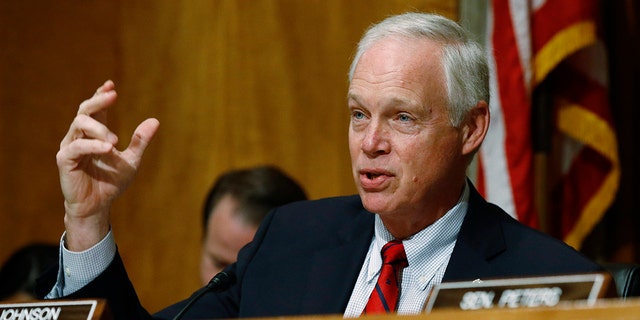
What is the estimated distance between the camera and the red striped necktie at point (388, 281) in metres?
2.41

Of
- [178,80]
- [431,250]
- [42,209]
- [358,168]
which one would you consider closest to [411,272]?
[431,250]

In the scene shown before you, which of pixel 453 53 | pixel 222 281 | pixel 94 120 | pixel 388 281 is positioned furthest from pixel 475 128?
pixel 94 120

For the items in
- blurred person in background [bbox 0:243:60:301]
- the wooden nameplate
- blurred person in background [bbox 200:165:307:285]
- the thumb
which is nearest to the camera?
the wooden nameplate

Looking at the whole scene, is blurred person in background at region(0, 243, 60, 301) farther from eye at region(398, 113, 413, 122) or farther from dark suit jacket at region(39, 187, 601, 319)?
eye at region(398, 113, 413, 122)

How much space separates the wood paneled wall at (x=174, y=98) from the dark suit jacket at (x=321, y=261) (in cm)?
169

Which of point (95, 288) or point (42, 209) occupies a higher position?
point (95, 288)

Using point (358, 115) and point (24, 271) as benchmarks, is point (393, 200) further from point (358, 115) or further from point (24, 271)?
point (24, 271)

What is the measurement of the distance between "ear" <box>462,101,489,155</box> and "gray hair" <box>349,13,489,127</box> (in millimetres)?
26

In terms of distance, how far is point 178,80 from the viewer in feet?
16.0

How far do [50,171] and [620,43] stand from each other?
2688 mm

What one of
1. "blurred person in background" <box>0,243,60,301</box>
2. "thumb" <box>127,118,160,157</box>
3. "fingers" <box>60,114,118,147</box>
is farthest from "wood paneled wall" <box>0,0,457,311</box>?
"fingers" <box>60,114,118,147</box>

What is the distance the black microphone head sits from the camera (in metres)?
2.48

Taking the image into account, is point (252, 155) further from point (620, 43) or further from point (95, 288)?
point (95, 288)

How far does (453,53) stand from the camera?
2.49m
